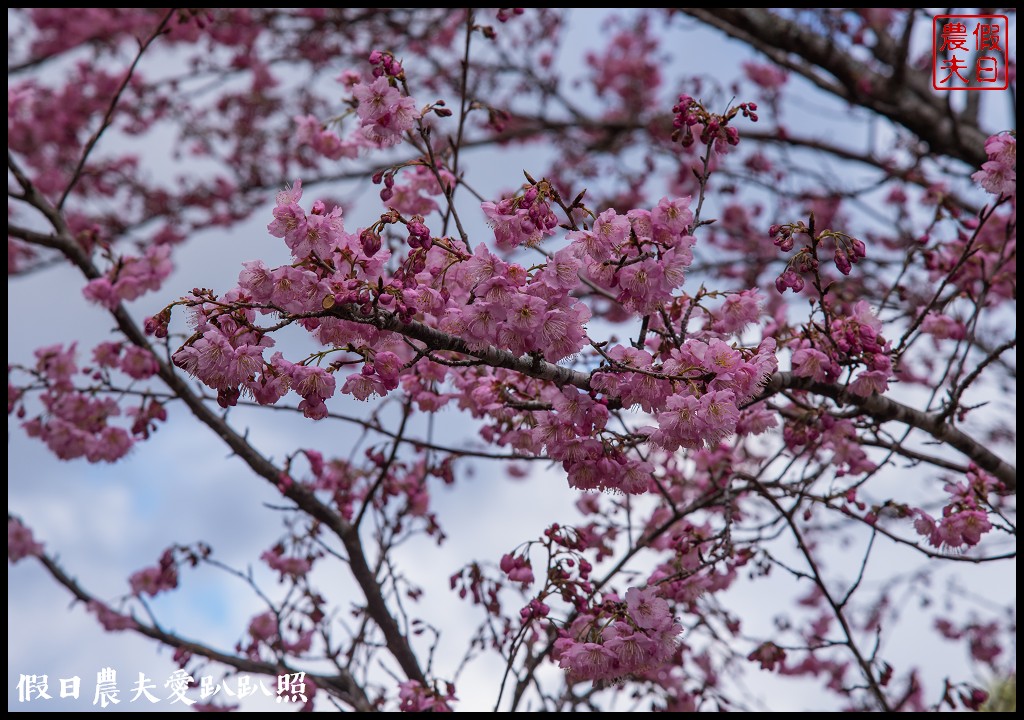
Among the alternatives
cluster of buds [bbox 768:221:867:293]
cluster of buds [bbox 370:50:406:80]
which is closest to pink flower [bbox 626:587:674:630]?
cluster of buds [bbox 768:221:867:293]

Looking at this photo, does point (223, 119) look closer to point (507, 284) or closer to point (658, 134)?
point (658, 134)

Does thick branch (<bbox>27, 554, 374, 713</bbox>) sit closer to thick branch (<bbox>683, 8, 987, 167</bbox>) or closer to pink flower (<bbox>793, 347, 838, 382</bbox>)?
pink flower (<bbox>793, 347, 838, 382</bbox>)

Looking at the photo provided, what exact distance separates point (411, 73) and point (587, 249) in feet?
20.4

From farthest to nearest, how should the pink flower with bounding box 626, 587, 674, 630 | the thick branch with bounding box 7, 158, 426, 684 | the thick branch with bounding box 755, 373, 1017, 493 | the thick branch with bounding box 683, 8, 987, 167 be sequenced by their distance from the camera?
the thick branch with bounding box 683, 8, 987, 167 → the thick branch with bounding box 7, 158, 426, 684 → the thick branch with bounding box 755, 373, 1017, 493 → the pink flower with bounding box 626, 587, 674, 630

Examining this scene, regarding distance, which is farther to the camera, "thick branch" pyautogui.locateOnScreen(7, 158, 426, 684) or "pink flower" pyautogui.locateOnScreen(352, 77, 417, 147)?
"thick branch" pyautogui.locateOnScreen(7, 158, 426, 684)

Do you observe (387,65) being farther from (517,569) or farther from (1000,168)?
(1000,168)

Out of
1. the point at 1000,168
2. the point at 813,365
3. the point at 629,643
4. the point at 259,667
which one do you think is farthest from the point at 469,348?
the point at 259,667

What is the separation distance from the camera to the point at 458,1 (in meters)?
5.85

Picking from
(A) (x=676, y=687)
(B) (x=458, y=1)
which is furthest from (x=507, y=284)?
(B) (x=458, y=1)

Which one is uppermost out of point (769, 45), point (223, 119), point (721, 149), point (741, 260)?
point (223, 119)

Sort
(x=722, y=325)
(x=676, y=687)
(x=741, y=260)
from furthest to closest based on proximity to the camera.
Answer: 1. (x=741, y=260)
2. (x=676, y=687)
3. (x=722, y=325)

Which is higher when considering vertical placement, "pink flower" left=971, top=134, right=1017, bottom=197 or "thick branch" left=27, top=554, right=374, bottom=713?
"pink flower" left=971, top=134, right=1017, bottom=197

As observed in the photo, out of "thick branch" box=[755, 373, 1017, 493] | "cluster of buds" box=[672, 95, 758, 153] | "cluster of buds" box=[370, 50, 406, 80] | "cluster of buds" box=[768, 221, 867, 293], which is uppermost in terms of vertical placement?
"cluster of buds" box=[370, 50, 406, 80]

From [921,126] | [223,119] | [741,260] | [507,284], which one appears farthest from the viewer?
[223,119]
